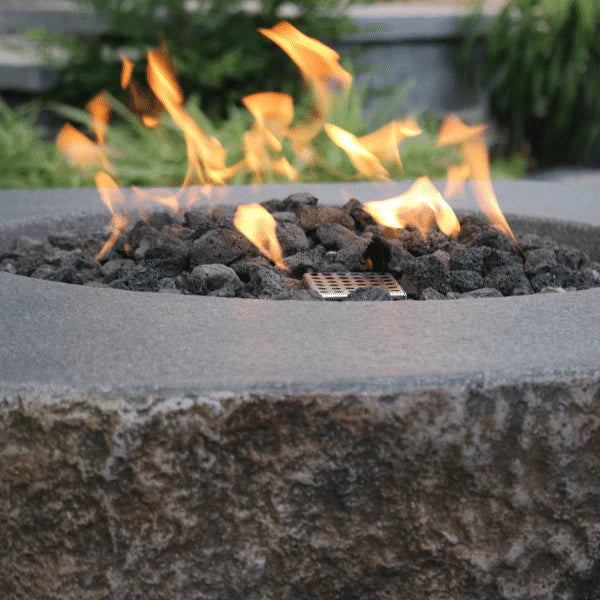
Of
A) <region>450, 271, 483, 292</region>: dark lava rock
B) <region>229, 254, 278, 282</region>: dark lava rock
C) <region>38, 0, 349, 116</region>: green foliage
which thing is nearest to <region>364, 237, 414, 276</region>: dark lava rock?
<region>450, 271, 483, 292</region>: dark lava rock

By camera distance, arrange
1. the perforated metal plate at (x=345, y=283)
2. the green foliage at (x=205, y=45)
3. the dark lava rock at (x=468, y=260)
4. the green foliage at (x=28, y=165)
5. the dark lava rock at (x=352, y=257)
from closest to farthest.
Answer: the perforated metal plate at (x=345, y=283) < the dark lava rock at (x=468, y=260) < the dark lava rock at (x=352, y=257) < the green foliage at (x=28, y=165) < the green foliage at (x=205, y=45)

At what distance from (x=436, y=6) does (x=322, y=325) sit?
17.7ft

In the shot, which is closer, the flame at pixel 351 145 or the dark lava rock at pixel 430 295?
the dark lava rock at pixel 430 295

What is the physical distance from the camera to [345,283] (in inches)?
71.3

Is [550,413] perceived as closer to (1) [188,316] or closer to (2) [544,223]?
(1) [188,316]

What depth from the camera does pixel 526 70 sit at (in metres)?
4.97

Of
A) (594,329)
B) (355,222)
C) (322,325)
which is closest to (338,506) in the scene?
(322,325)

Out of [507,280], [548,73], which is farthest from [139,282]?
[548,73]

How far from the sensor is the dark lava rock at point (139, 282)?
68.3 inches

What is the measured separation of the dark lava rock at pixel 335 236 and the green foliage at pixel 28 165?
214 cm

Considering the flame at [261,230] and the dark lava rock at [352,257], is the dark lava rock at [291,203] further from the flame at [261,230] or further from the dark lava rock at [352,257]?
the dark lava rock at [352,257]

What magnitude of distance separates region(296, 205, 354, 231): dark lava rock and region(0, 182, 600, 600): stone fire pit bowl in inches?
34.7

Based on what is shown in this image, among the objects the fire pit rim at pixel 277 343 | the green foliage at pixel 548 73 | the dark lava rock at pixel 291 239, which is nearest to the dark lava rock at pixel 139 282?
the fire pit rim at pixel 277 343

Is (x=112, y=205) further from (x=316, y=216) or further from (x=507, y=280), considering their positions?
(x=507, y=280)
